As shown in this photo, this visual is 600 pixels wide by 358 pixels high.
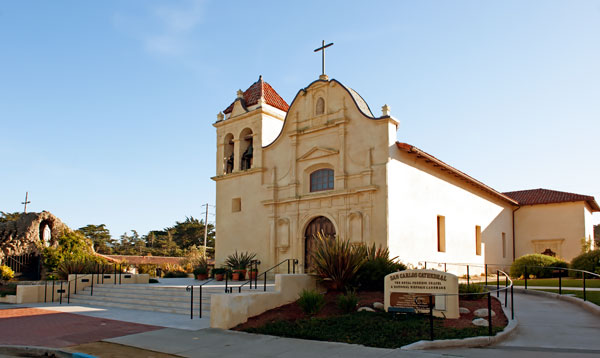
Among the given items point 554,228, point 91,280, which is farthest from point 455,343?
point 554,228

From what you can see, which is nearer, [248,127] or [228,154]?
[248,127]

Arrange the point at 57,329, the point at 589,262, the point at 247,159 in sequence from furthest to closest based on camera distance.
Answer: the point at 247,159 → the point at 589,262 → the point at 57,329

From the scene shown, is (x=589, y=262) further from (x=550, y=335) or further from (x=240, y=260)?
(x=240, y=260)

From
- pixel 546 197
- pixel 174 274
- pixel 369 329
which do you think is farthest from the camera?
pixel 546 197

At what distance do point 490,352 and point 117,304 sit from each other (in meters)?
13.7

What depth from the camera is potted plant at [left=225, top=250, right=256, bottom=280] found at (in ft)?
78.5

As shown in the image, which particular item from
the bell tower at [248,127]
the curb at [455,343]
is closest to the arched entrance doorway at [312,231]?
the bell tower at [248,127]

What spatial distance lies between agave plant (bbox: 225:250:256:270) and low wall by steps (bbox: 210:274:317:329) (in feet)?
32.9

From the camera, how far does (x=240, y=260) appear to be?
25266 mm

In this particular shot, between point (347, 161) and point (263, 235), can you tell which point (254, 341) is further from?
point (263, 235)

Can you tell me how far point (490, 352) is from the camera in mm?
8734

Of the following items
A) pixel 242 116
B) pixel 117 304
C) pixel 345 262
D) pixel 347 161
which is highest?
pixel 242 116

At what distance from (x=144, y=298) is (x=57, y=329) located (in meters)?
5.18

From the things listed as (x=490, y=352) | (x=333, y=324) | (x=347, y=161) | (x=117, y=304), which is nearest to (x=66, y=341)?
(x=333, y=324)
